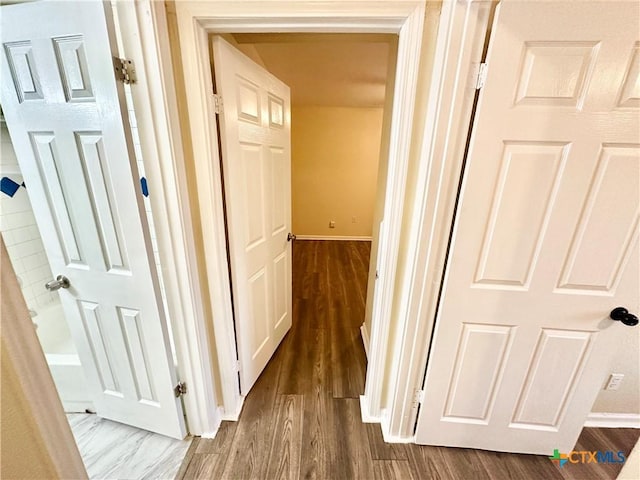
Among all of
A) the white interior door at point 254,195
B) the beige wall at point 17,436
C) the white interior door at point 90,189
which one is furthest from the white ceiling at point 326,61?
the beige wall at point 17,436

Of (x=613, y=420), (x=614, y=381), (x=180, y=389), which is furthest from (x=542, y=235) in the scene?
(x=180, y=389)

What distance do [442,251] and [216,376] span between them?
140 centimetres

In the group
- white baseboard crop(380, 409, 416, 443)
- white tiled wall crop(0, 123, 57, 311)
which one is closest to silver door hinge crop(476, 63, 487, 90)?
white baseboard crop(380, 409, 416, 443)

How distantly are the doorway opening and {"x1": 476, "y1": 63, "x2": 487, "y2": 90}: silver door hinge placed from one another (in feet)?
2.55

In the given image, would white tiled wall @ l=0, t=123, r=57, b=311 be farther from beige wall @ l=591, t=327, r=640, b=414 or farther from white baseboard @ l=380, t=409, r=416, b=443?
beige wall @ l=591, t=327, r=640, b=414

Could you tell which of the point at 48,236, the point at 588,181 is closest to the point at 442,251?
the point at 588,181

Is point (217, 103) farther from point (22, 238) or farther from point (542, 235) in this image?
point (22, 238)

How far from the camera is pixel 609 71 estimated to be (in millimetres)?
875

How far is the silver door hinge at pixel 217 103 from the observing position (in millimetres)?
1153

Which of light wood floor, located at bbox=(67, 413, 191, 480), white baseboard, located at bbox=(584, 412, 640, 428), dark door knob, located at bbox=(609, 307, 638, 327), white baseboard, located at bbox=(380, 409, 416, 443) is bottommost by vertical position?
light wood floor, located at bbox=(67, 413, 191, 480)

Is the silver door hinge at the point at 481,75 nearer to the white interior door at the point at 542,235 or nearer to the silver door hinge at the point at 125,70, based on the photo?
the white interior door at the point at 542,235

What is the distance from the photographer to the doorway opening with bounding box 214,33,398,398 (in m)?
1.90

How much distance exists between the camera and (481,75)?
36.7 inches

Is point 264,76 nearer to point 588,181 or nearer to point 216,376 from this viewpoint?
point 588,181
